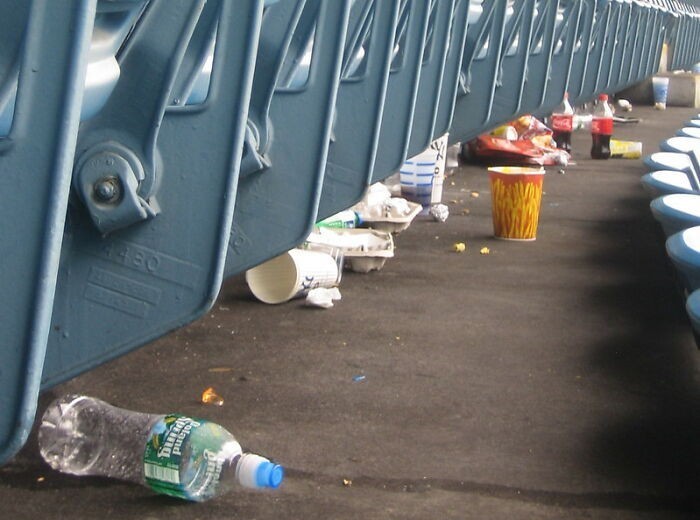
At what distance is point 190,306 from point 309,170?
549 mm

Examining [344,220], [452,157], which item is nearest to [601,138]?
[452,157]

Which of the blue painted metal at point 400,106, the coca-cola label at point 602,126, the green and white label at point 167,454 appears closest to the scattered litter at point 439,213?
the blue painted metal at point 400,106

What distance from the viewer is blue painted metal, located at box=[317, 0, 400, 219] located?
2.28 m

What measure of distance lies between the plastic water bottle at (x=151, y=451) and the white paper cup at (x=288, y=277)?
1267 millimetres

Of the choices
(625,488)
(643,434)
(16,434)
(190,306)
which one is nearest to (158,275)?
(190,306)

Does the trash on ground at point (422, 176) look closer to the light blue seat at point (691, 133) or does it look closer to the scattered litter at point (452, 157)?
the light blue seat at point (691, 133)

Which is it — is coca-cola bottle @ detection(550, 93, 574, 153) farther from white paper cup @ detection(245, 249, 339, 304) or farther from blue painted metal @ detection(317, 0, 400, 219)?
blue painted metal @ detection(317, 0, 400, 219)

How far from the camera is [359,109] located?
2.32 metres

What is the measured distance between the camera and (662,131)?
1112 cm

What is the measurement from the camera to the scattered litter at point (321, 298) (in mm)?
3705

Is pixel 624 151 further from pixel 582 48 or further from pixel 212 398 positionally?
pixel 212 398

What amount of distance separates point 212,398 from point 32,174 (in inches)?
72.3

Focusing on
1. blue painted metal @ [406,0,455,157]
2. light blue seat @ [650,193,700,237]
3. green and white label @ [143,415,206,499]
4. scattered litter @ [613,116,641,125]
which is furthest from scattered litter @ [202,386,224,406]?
scattered litter @ [613,116,641,125]

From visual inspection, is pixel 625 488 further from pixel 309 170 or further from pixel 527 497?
pixel 309 170
